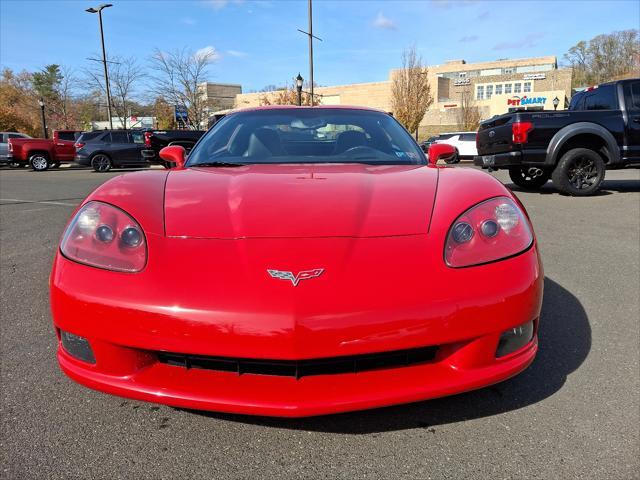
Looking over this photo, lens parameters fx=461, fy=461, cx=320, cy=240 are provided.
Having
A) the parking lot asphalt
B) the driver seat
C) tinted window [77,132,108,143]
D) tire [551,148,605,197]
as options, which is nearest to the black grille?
the parking lot asphalt

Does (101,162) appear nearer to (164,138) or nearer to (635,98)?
(164,138)

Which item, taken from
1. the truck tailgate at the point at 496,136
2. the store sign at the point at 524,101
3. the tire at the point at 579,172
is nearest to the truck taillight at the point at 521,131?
the truck tailgate at the point at 496,136

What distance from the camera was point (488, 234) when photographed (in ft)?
5.90

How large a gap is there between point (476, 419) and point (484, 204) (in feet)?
2.89

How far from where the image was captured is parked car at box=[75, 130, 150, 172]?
18453 mm

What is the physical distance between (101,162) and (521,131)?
16.5 meters

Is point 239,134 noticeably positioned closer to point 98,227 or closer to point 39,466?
point 98,227

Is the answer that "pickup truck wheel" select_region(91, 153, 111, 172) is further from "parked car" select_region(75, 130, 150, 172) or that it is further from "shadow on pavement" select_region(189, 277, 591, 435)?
"shadow on pavement" select_region(189, 277, 591, 435)

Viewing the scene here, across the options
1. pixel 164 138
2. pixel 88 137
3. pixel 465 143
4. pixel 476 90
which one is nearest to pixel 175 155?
pixel 164 138

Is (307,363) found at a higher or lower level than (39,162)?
lower

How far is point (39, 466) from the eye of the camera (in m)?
1.61

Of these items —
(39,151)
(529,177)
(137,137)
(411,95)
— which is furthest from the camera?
(411,95)

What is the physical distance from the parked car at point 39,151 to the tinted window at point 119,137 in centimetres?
367

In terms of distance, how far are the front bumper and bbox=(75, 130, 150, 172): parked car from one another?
723 inches
